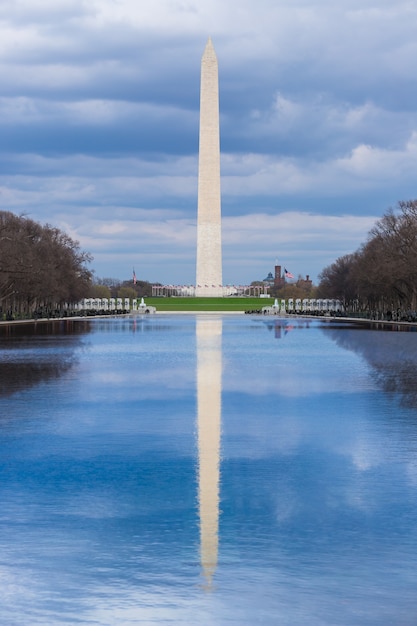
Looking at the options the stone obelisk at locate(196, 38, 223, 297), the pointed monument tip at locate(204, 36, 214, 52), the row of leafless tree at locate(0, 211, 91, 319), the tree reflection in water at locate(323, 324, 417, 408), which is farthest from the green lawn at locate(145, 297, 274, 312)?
the tree reflection in water at locate(323, 324, 417, 408)

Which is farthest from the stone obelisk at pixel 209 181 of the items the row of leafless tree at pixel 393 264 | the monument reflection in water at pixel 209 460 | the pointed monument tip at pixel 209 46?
the monument reflection in water at pixel 209 460

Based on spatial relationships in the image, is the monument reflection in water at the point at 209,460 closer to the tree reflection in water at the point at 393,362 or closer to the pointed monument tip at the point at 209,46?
the tree reflection in water at the point at 393,362

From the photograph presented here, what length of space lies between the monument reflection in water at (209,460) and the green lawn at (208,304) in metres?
100

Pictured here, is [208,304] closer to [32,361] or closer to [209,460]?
[32,361]

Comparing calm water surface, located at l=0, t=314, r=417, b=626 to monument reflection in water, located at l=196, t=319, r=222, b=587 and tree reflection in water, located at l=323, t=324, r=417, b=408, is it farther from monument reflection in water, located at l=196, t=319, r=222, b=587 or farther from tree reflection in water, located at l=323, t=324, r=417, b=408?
tree reflection in water, located at l=323, t=324, r=417, b=408

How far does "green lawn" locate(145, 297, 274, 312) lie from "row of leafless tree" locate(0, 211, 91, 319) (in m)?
16.9

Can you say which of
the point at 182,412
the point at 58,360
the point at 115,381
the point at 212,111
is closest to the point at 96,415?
the point at 182,412

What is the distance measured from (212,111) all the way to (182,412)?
306 feet

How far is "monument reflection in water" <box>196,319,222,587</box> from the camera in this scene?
8.42 m

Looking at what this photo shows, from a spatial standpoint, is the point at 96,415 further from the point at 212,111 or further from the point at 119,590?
the point at 212,111

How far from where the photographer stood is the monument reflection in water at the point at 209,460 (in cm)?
842

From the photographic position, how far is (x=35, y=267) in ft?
289

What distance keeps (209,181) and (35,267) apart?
104 feet

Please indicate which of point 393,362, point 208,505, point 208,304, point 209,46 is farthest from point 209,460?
point 208,304
